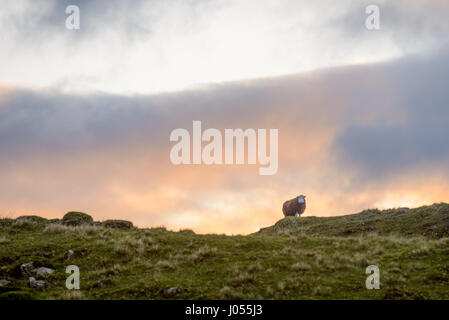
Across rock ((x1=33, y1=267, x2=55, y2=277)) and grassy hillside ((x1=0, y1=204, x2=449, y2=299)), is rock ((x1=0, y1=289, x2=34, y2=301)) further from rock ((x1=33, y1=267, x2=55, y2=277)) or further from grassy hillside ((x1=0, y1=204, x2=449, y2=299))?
rock ((x1=33, y1=267, x2=55, y2=277))

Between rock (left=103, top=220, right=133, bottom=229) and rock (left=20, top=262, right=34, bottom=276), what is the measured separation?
45.4 feet

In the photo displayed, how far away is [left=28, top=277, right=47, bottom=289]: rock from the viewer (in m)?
16.4

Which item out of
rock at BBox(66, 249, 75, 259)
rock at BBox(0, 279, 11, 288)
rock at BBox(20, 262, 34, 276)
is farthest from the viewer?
rock at BBox(66, 249, 75, 259)

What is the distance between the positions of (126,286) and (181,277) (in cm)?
252

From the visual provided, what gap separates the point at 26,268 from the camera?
60.4ft

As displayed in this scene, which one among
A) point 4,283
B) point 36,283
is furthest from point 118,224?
point 36,283

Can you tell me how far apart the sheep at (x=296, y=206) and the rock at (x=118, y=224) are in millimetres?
34540

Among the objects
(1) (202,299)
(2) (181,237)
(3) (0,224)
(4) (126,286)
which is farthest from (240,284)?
(3) (0,224)

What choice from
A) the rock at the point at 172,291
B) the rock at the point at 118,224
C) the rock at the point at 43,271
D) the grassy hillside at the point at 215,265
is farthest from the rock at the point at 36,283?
the rock at the point at 118,224

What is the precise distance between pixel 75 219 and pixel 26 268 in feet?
52.3

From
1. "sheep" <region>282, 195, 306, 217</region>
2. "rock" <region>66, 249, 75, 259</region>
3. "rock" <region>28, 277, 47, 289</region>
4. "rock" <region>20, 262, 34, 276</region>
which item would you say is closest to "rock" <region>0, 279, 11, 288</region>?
"rock" <region>28, 277, 47, 289</region>

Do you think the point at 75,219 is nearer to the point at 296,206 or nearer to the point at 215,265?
the point at 215,265
